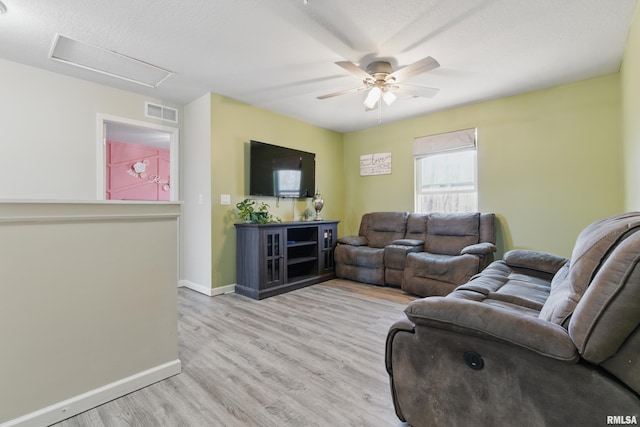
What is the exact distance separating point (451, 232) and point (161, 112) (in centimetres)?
424

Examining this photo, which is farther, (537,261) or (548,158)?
(548,158)

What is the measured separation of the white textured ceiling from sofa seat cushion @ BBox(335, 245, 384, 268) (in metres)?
2.23

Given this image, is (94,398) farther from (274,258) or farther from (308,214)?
(308,214)

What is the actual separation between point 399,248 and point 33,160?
422cm

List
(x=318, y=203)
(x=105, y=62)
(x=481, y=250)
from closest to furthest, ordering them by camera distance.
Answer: (x=105, y=62) < (x=481, y=250) < (x=318, y=203)

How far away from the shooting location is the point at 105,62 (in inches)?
110

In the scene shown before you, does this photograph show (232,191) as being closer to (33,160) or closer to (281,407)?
(33,160)

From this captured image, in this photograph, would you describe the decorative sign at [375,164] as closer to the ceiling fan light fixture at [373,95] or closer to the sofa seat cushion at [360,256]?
the sofa seat cushion at [360,256]

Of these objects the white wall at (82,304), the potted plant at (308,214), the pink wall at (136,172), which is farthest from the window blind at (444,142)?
the pink wall at (136,172)

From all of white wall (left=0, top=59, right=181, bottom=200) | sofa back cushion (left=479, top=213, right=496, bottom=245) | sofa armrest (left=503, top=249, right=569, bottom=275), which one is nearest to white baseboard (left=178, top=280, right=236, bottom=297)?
white wall (left=0, top=59, right=181, bottom=200)

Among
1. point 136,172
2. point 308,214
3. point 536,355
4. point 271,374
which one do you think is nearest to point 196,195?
point 308,214

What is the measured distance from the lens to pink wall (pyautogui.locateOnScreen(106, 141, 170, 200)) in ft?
19.1

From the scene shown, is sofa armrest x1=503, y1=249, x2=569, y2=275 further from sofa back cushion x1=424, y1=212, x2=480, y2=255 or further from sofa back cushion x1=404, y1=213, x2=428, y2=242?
sofa back cushion x1=404, y1=213, x2=428, y2=242

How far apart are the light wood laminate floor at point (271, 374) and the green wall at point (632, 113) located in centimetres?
233
